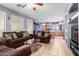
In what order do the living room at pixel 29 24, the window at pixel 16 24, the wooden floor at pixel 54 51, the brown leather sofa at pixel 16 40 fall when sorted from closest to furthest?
the wooden floor at pixel 54 51
the living room at pixel 29 24
the brown leather sofa at pixel 16 40
the window at pixel 16 24

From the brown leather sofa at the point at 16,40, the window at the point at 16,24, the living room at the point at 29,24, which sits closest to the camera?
the living room at the point at 29,24

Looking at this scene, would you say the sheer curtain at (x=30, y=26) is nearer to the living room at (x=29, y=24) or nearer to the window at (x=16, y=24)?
the living room at (x=29, y=24)

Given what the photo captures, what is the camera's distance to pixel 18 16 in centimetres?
464

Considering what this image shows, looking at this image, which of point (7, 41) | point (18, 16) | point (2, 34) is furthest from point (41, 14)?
point (2, 34)

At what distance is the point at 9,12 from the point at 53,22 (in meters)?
2.33

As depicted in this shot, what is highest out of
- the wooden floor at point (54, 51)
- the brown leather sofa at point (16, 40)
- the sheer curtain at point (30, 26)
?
the sheer curtain at point (30, 26)

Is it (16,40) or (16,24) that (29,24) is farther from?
(16,40)

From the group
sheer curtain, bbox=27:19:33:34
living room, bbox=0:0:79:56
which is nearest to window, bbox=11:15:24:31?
living room, bbox=0:0:79:56

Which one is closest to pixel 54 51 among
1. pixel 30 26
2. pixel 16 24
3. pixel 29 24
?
pixel 30 26

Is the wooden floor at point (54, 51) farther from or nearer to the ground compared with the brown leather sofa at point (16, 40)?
nearer to the ground

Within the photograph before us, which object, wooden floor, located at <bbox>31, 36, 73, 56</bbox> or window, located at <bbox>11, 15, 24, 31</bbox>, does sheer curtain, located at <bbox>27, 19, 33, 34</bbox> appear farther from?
wooden floor, located at <bbox>31, 36, 73, 56</bbox>

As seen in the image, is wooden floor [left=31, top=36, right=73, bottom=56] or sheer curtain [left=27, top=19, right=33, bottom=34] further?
sheer curtain [left=27, top=19, right=33, bottom=34]

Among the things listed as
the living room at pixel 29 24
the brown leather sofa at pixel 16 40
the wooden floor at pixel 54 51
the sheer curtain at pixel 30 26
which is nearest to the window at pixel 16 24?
the living room at pixel 29 24

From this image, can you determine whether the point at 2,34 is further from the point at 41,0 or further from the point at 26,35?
the point at 41,0
